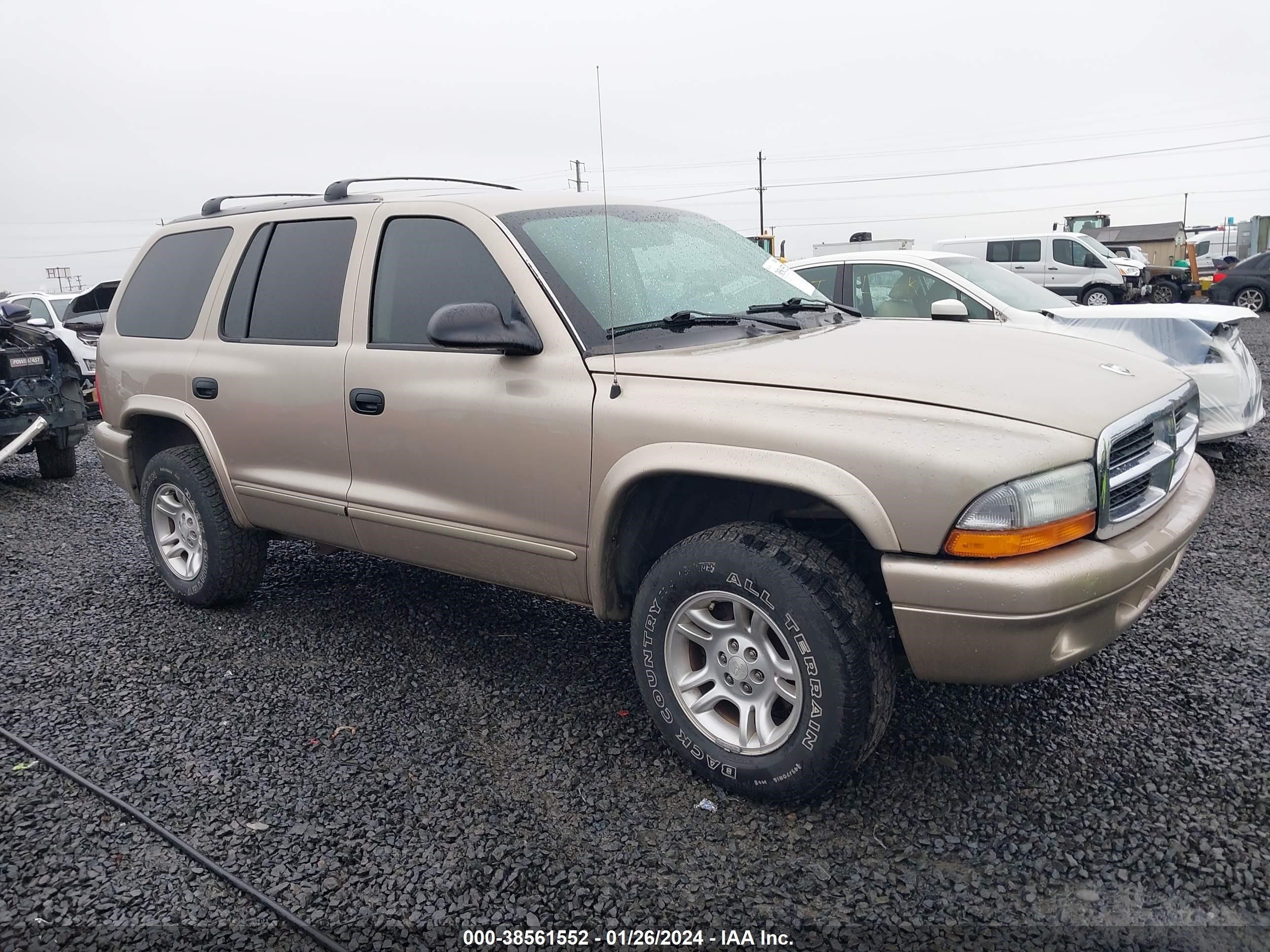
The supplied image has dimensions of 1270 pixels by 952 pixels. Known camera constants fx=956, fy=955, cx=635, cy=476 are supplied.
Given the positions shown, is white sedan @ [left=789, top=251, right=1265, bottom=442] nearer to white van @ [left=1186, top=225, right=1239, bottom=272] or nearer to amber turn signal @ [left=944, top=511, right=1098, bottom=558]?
amber turn signal @ [left=944, top=511, right=1098, bottom=558]

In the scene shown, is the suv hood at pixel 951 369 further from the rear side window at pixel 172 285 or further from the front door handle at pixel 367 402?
the rear side window at pixel 172 285

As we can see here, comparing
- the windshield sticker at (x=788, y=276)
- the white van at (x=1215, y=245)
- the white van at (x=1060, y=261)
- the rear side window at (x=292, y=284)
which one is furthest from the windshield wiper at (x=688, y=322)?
the white van at (x=1215, y=245)

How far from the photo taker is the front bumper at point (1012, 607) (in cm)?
240

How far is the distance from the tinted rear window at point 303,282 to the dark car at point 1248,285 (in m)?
21.1

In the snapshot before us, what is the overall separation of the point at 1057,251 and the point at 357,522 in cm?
1968

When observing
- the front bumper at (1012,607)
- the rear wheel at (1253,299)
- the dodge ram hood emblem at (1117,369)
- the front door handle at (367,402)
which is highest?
the dodge ram hood emblem at (1117,369)

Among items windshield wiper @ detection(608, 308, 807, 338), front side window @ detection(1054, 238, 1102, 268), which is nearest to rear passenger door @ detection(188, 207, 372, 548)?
windshield wiper @ detection(608, 308, 807, 338)

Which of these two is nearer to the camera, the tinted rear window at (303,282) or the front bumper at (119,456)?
the tinted rear window at (303,282)

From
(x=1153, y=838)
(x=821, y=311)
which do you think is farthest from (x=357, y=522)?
(x=1153, y=838)

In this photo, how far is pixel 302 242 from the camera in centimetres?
407

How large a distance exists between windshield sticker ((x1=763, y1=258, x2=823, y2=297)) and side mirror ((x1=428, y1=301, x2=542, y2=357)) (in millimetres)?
1303

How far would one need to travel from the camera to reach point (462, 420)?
10.9ft

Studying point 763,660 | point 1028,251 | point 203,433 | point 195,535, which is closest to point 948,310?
point 763,660

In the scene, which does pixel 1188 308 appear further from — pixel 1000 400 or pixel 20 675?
pixel 20 675
